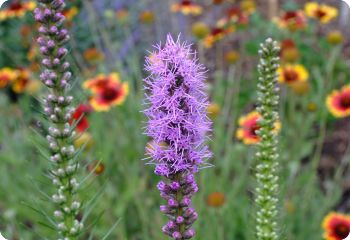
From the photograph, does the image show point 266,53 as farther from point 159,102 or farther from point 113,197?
point 113,197

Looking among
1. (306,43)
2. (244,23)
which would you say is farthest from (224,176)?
(306,43)

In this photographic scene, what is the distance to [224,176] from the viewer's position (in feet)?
14.1

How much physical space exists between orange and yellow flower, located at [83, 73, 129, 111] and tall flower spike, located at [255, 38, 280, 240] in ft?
7.15

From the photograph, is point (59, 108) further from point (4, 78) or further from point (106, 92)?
point (4, 78)

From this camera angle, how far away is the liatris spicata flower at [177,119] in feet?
4.82

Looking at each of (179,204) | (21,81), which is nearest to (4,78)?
(21,81)

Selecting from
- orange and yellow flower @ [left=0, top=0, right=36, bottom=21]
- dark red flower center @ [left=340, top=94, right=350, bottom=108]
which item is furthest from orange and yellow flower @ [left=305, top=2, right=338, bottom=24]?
orange and yellow flower @ [left=0, top=0, right=36, bottom=21]

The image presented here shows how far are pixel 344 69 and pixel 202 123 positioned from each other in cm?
471

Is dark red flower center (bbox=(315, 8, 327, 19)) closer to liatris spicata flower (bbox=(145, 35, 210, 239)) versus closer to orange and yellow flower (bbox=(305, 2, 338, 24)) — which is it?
orange and yellow flower (bbox=(305, 2, 338, 24))

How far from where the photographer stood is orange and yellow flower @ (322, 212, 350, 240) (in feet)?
10.9

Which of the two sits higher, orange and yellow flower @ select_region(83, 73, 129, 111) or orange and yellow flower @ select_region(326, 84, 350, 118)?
orange and yellow flower @ select_region(326, 84, 350, 118)

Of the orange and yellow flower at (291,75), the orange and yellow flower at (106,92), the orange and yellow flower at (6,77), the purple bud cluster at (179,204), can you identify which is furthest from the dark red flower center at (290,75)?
the purple bud cluster at (179,204)

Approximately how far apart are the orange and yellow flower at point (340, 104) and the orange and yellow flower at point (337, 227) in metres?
0.76

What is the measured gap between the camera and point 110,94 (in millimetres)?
4152
